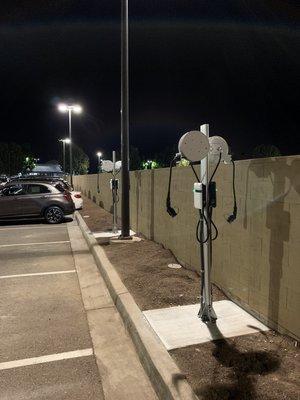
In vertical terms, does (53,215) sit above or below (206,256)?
below

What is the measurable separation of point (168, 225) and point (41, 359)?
459 cm

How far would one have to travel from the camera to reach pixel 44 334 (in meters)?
4.54

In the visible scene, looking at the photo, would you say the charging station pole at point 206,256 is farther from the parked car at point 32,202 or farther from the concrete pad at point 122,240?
the parked car at point 32,202

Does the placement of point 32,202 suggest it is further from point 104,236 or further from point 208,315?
point 208,315

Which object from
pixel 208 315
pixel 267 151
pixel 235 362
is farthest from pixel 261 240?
pixel 267 151

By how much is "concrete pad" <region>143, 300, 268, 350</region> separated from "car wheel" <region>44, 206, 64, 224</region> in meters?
10.6

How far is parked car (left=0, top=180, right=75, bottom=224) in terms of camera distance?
48.0ft

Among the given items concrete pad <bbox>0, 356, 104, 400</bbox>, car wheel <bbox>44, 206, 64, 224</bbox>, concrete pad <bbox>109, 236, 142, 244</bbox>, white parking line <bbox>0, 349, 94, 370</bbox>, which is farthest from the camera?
car wheel <bbox>44, 206, 64, 224</bbox>

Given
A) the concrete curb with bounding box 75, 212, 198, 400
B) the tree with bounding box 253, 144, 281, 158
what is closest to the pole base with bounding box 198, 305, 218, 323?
the concrete curb with bounding box 75, 212, 198, 400

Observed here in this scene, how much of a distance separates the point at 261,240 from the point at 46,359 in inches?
107

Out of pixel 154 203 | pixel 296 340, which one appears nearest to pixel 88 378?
pixel 296 340

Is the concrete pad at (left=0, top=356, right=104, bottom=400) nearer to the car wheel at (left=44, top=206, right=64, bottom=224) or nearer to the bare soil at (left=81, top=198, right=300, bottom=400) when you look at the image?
the bare soil at (left=81, top=198, right=300, bottom=400)

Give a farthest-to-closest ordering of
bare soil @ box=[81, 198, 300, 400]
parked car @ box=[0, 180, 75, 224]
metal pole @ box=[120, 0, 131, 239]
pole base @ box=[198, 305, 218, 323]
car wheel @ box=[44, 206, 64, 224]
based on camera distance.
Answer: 1. car wheel @ box=[44, 206, 64, 224]
2. parked car @ box=[0, 180, 75, 224]
3. metal pole @ box=[120, 0, 131, 239]
4. pole base @ box=[198, 305, 218, 323]
5. bare soil @ box=[81, 198, 300, 400]

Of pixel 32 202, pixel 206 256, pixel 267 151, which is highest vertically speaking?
pixel 267 151
